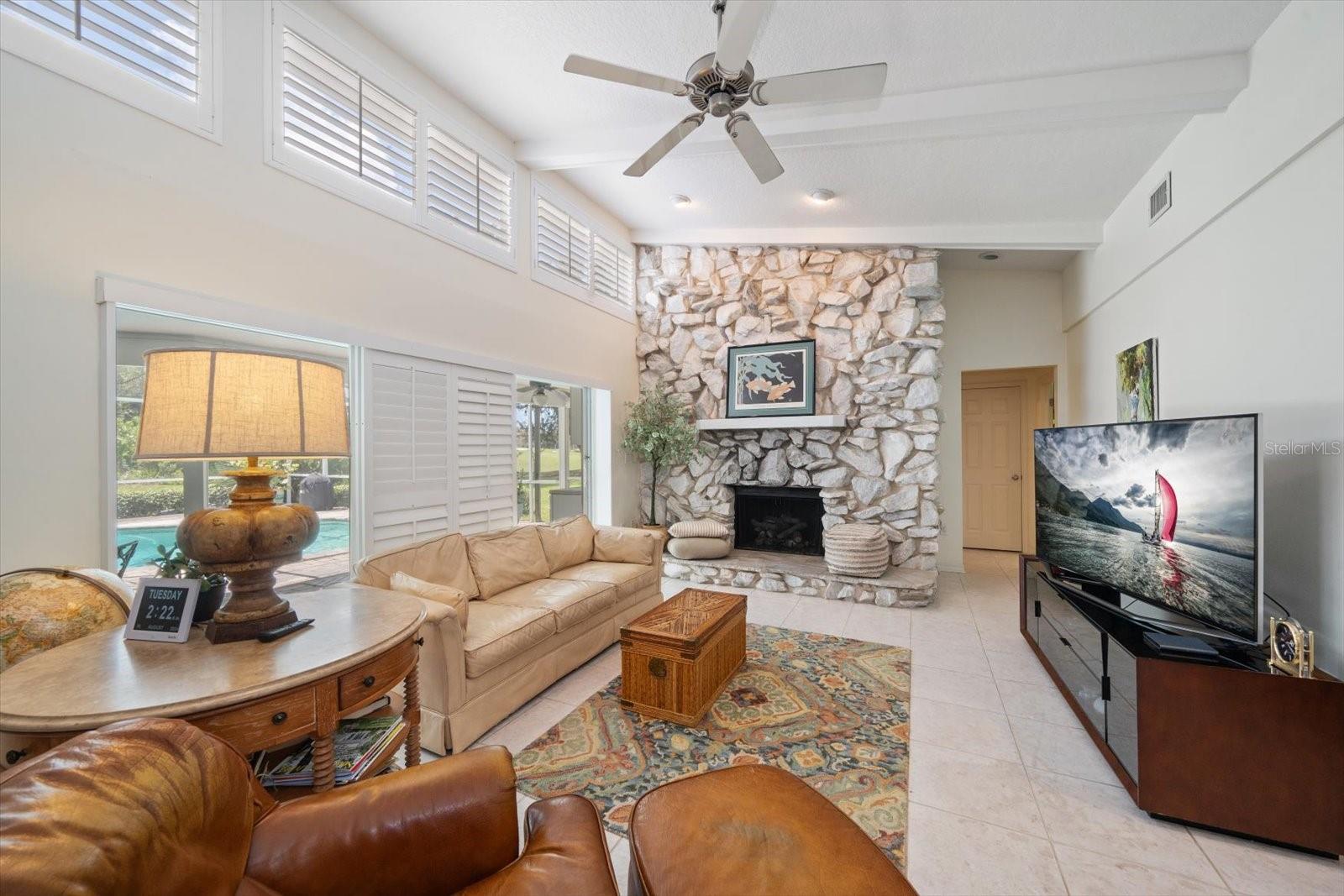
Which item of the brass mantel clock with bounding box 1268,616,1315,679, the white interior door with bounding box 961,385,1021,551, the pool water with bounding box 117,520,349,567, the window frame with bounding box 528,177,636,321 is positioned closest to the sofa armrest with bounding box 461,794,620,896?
the pool water with bounding box 117,520,349,567

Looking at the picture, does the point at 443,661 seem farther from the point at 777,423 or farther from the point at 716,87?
the point at 777,423

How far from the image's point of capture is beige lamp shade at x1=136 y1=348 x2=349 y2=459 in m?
1.22

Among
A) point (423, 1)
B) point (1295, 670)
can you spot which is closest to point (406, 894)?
point (1295, 670)

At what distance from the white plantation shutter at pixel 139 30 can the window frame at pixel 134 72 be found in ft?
0.05

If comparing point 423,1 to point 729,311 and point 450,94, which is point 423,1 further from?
point 729,311

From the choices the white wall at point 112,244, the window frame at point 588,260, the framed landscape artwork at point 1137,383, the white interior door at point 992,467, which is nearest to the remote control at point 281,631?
the white wall at point 112,244

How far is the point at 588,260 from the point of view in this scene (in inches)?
184

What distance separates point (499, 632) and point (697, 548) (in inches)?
107

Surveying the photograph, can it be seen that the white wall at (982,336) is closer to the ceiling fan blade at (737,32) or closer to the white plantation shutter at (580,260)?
the white plantation shutter at (580,260)

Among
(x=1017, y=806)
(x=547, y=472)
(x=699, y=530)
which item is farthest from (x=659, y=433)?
(x=1017, y=806)

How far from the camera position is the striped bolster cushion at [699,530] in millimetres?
4992

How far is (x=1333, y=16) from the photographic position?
6.13 feet

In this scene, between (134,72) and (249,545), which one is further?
(134,72)

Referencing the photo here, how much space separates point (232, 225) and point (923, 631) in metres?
4.49
